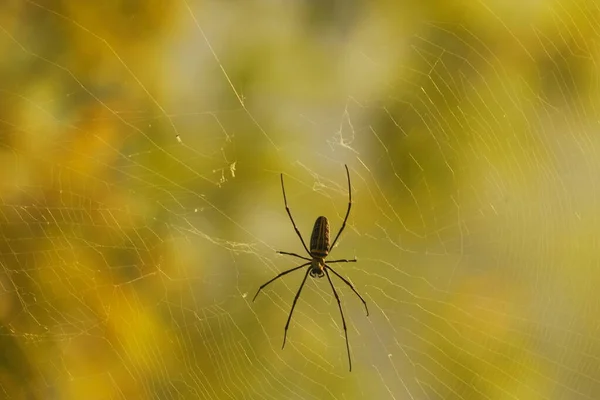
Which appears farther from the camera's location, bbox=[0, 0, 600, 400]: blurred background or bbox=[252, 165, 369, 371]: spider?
bbox=[0, 0, 600, 400]: blurred background

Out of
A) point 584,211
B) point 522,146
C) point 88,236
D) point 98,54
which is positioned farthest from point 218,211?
point 584,211

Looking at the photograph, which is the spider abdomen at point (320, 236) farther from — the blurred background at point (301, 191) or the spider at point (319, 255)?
the blurred background at point (301, 191)

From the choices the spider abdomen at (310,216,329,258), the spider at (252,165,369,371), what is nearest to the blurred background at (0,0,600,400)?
the spider at (252,165,369,371)

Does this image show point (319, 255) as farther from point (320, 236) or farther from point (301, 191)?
point (301, 191)

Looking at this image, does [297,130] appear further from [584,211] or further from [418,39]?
[584,211]

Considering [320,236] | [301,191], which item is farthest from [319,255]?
[301,191]

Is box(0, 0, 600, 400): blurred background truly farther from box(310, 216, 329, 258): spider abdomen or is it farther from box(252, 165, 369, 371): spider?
box(310, 216, 329, 258): spider abdomen
